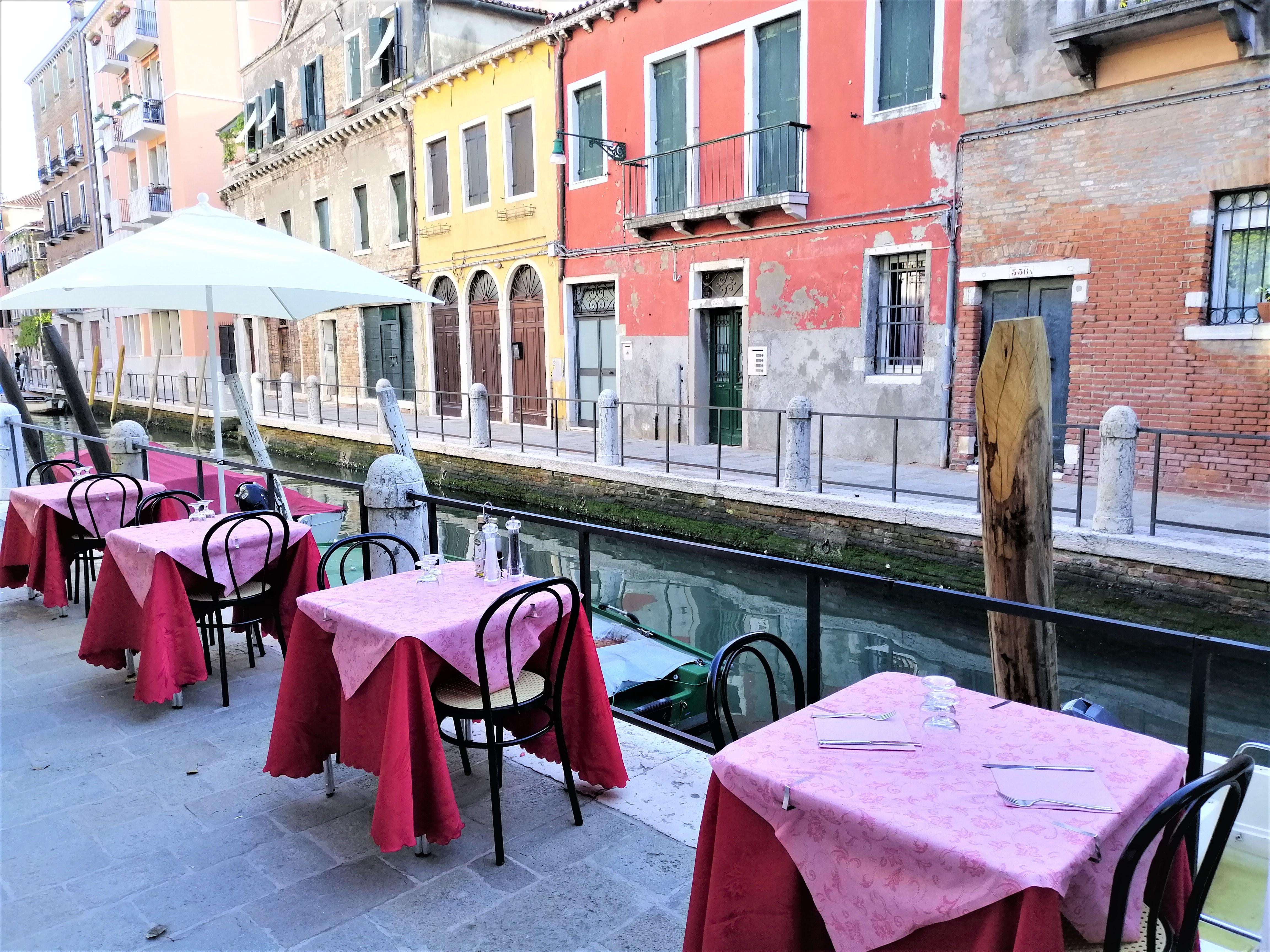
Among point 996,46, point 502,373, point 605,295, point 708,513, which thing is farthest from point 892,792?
point 502,373

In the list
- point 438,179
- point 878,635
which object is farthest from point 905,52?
point 438,179

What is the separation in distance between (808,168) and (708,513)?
5081mm

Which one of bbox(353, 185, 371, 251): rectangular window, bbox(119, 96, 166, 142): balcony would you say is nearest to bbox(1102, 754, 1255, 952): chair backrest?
bbox(353, 185, 371, 251): rectangular window

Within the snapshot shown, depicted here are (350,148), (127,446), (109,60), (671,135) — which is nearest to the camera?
(127,446)

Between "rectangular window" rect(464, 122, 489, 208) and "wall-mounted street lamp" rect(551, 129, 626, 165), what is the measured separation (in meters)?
2.84

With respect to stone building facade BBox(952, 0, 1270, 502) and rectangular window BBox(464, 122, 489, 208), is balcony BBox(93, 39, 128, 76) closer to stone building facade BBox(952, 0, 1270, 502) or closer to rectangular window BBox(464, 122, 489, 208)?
rectangular window BBox(464, 122, 489, 208)

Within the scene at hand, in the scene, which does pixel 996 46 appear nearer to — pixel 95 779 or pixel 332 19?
pixel 95 779

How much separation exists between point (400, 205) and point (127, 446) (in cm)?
1448

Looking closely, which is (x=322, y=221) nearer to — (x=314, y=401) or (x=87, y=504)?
(x=314, y=401)

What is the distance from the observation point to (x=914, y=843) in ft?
5.29

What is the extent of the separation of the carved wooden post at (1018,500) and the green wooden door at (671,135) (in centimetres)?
1172

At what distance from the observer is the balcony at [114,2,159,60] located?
3055 cm

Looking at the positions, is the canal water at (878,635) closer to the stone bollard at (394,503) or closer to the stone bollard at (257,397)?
the stone bollard at (394,503)

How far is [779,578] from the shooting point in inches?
387
